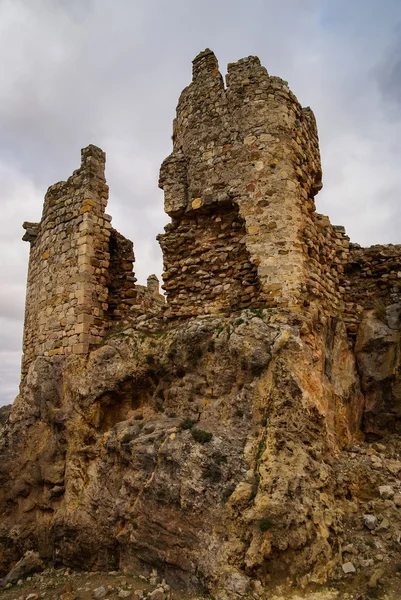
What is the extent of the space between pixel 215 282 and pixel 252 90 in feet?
11.0

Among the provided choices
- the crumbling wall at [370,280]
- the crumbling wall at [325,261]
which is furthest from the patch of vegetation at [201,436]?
the crumbling wall at [370,280]

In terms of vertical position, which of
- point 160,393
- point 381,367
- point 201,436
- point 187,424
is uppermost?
point 381,367

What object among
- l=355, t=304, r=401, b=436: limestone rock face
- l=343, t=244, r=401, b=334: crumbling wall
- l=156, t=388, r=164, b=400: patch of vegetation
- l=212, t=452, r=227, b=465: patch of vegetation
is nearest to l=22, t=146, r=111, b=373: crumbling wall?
l=156, t=388, r=164, b=400: patch of vegetation

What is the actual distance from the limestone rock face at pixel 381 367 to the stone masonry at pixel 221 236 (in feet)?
1.13

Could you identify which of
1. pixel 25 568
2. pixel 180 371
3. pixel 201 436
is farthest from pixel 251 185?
pixel 25 568

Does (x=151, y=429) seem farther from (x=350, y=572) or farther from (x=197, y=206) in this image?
(x=197, y=206)

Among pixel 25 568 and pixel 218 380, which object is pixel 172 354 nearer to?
pixel 218 380

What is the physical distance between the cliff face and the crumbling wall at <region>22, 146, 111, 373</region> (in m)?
0.04

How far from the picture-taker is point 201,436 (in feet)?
19.2

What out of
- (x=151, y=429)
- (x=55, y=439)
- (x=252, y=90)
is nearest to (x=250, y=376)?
(x=151, y=429)

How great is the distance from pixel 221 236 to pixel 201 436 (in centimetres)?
325

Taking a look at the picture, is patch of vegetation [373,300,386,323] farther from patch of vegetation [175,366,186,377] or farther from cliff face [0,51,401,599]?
patch of vegetation [175,366,186,377]

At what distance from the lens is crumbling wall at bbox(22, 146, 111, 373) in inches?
332

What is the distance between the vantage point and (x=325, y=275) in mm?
7898
